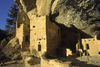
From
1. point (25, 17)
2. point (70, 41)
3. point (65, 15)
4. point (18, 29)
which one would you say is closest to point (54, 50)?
A: point (70, 41)

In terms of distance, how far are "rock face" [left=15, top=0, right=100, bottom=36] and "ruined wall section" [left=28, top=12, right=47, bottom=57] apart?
1644 millimetres

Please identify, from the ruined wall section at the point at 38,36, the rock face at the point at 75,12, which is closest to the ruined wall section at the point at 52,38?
the ruined wall section at the point at 38,36

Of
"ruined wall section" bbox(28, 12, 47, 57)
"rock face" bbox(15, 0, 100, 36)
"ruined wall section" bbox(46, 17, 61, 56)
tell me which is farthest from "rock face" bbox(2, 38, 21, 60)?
"rock face" bbox(15, 0, 100, 36)

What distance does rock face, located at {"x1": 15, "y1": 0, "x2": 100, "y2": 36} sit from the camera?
9.68 metres

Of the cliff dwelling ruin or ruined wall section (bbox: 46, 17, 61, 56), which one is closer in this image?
the cliff dwelling ruin

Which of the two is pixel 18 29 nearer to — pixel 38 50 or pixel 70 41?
pixel 38 50

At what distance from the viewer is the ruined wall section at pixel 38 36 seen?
11.3 m

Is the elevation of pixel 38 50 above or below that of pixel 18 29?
below

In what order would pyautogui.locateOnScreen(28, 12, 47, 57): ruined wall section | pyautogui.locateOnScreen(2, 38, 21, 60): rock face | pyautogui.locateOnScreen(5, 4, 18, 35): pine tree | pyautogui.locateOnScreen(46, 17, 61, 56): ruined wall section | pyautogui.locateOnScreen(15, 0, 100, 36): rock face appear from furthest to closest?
Result: pyautogui.locateOnScreen(5, 4, 18, 35): pine tree, pyautogui.locateOnScreen(2, 38, 21, 60): rock face, pyautogui.locateOnScreen(46, 17, 61, 56): ruined wall section, pyautogui.locateOnScreen(28, 12, 47, 57): ruined wall section, pyautogui.locateOnScreen(15, 0, 100, 36): rock face

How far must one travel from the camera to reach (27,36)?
14.9 m

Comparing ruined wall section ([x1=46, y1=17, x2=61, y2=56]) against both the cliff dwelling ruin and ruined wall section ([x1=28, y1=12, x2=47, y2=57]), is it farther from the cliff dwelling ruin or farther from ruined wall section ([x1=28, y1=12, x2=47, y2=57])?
ruined wall section ([x1=28, y1=12, x2=47, y2=57])

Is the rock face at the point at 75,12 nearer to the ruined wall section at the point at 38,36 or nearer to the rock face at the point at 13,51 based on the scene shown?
the ruined wall section at the point at 38,36

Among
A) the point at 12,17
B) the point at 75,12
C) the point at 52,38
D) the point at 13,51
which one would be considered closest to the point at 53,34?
the point at 52,38

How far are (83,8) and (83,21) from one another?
74.7 inches
